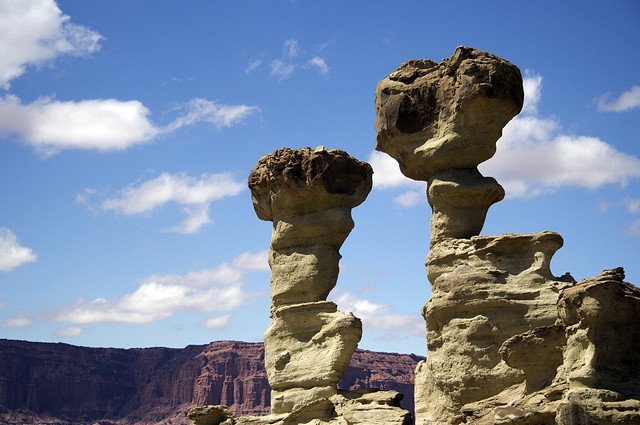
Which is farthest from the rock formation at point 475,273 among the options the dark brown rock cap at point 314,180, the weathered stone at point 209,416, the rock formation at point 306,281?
the weathered stone at point 209,416

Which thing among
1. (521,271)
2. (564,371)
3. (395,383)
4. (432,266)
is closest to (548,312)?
(521,271)

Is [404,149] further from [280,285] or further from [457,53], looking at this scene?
[280,285]

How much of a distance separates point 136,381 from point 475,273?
9798 cm

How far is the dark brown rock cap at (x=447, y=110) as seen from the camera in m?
23.4

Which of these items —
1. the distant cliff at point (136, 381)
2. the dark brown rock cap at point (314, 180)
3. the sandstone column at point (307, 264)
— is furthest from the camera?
the distant cliff at point (136, 381)

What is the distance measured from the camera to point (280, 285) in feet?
86.0

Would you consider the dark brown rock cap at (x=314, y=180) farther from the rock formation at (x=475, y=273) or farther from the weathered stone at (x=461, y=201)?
the weathered stone at (x=461, y=201)

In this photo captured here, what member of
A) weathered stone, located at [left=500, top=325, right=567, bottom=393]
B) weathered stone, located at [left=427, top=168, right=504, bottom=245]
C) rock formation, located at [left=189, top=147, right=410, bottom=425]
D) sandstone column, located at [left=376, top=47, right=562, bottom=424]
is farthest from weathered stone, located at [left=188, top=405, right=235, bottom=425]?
weathered stone, located at [left=500, top=325, right=567, bottom=393]

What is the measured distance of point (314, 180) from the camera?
26000mm

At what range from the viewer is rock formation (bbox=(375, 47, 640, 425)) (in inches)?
712

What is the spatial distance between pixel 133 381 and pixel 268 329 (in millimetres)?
92444

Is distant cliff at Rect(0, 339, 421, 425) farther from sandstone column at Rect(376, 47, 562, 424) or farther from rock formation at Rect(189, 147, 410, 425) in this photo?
sandstone column at Rect(376, 47, 562, 424)

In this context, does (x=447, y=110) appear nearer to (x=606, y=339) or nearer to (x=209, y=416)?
(x=606, y=339)

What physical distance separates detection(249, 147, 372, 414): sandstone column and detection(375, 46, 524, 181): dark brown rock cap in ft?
6.37
